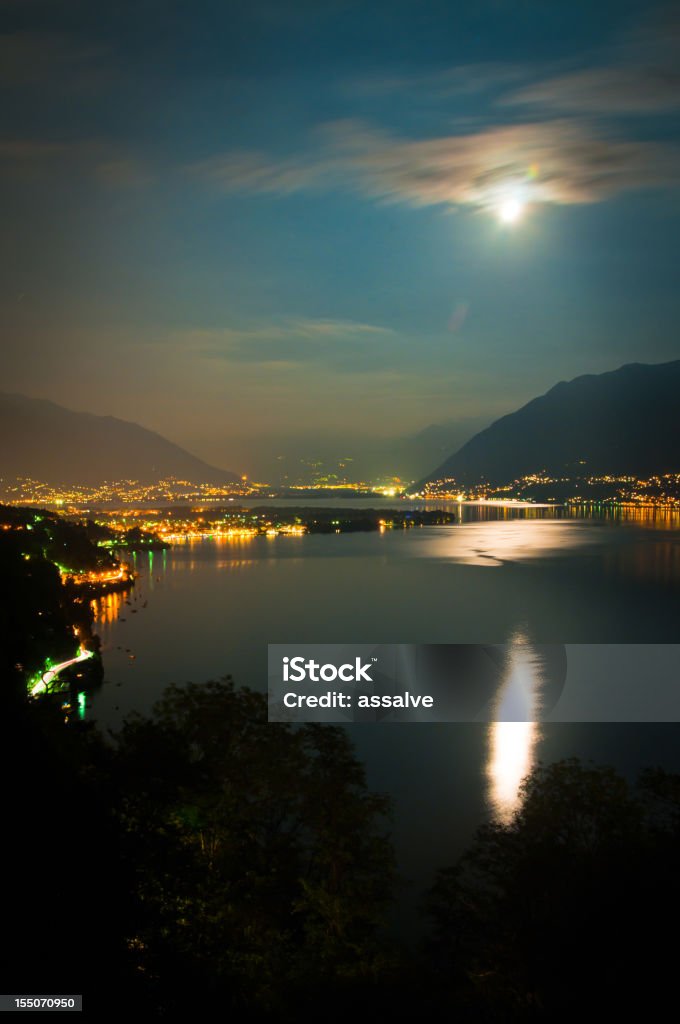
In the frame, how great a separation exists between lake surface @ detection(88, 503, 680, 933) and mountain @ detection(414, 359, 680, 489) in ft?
143

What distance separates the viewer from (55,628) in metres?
9.22

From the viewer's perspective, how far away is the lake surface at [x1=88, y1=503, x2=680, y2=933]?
23.3 ft

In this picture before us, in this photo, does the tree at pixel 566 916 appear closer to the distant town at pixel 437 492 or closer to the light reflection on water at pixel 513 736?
the light reflection on water at pixel 513 736

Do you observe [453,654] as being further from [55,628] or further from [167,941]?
[167,941]

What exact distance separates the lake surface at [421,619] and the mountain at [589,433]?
143 feet

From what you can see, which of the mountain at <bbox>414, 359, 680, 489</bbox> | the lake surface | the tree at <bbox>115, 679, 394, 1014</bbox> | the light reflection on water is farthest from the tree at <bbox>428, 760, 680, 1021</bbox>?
the mountain at <bbox>414, 359, 680, 489</bbox>

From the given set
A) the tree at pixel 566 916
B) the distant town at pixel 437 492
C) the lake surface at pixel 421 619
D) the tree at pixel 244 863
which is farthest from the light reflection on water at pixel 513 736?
the distant town at pixel 437 492

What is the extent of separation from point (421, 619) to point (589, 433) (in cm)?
7406

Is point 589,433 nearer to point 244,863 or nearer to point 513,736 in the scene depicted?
point 513,736

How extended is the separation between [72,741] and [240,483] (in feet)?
425

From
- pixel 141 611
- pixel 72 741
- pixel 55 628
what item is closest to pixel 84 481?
pixel 141 611

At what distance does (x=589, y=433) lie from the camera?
84.1m

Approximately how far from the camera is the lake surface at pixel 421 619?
710 centimetres

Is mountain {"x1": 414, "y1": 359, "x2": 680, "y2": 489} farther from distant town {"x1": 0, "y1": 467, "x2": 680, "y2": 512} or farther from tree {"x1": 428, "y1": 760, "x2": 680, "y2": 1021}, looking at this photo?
tree {"x1": 428, "y1": 760, "x2": 680, "y2": 1021}
